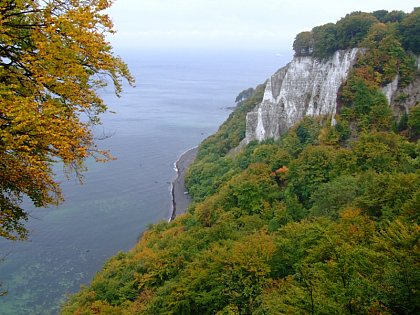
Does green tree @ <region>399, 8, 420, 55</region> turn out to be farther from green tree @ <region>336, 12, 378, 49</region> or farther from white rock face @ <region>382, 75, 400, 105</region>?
white rock face @ <region>382, 75, 400, 105</region>

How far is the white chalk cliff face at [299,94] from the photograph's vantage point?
42.3 meters

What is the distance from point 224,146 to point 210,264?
45252 millimetres

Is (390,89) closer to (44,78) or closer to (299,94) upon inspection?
(299,94)

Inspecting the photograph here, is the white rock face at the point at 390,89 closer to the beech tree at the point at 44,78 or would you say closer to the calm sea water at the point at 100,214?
the calm sea water at the point at 100,214

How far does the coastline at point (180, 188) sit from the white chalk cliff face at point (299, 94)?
39.6 feet

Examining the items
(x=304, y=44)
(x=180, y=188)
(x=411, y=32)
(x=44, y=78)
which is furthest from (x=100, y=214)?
(x=44, y=78)

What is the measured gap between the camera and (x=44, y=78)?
6.48m

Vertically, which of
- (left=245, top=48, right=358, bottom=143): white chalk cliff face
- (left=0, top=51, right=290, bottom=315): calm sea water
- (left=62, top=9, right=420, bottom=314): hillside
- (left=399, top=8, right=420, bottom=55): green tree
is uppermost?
(left=399, top=8, right=420, bottom=55): green tree

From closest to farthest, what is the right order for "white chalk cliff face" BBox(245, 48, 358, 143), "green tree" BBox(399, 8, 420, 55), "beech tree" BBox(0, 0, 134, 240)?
"beech tree" BBox(0, 0, 134, 240)
"green tree" BBox(399, 8, 420, 55)
"white chalk cliff face" BBox(245, 48, 358, 143)

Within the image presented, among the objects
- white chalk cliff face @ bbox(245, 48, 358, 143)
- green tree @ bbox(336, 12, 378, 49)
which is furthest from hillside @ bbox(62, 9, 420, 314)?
white chalk cliff face @ bbox(245, 48, 358, 143)

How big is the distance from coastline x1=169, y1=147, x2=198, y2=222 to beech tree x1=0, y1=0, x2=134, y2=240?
42.4 metres

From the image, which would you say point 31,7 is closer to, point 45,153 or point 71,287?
point 45,153

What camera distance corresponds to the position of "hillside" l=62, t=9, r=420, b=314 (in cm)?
1122

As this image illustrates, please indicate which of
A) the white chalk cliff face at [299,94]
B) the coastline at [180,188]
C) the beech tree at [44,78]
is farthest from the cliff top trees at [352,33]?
the beech tree at [44,78]
